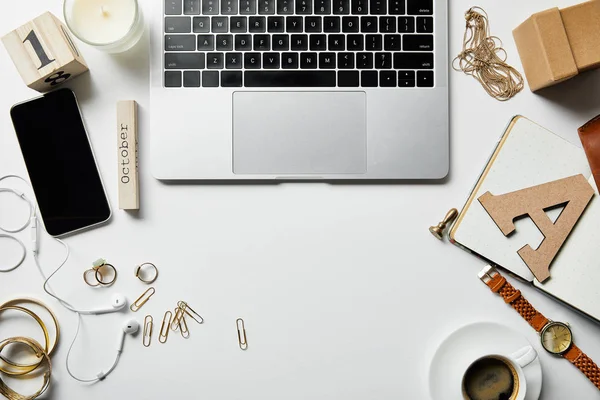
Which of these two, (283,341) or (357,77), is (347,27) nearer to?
(357,77)

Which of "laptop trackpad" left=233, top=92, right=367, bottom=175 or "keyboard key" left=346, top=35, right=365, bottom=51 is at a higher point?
"keyboard key" left=346, top=35, right=365, bottom=51

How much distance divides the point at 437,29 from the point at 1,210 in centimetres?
76

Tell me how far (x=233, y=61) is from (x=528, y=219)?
0.53 meters

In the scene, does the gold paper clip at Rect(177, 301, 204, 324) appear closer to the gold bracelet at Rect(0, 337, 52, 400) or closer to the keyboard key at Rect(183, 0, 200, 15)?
the gold bracelet at Rect(0, 337, 52, 400)

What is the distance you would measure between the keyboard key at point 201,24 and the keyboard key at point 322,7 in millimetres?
169

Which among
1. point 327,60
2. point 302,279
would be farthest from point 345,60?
point 302,279

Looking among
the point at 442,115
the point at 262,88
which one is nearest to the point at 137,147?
the point at 262,88

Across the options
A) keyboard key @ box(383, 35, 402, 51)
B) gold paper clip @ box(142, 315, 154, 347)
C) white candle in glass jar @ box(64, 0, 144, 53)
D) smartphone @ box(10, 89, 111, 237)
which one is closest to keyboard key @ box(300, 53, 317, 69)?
keyboard key @ box(383, 35, 402, 51)

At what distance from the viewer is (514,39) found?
827 millimetres

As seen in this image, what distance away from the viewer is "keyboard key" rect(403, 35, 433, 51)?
2.60 feet

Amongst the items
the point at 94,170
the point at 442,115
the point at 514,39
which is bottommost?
the point at 94,170

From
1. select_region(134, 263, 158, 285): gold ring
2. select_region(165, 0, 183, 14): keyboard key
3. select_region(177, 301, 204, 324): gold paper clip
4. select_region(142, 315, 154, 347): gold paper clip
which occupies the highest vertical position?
select_region(165, 0, 183, 14): keyboard key

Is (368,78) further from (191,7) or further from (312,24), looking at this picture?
(191,7)

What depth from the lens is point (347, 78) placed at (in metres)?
0.79
